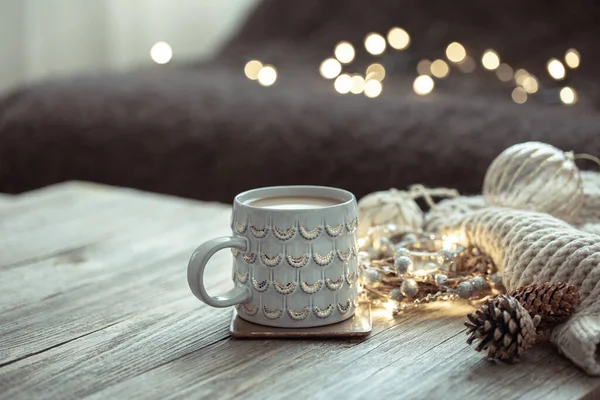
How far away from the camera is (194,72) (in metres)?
2.18

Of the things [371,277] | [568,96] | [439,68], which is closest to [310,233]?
[371,277]

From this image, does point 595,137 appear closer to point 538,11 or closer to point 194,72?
point 538,11

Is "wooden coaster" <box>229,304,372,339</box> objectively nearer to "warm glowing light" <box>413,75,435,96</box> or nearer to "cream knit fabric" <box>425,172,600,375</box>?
"cream knit fabric" <box>425,172,600,375</box>

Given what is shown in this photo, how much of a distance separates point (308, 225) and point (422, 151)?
32.9 inches

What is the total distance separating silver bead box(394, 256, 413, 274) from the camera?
734 mm

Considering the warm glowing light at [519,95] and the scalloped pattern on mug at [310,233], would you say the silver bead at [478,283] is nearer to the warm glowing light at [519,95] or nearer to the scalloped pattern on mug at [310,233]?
the scalloped pattern on mug at [310,233]

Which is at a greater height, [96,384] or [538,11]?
[538,11]

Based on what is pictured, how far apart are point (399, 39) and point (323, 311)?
168 centimetres

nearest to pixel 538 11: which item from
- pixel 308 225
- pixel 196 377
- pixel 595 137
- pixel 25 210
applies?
pixel 595 137

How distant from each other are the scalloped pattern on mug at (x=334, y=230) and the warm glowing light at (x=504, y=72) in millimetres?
1466

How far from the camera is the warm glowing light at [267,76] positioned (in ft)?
6.61

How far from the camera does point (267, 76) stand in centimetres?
205

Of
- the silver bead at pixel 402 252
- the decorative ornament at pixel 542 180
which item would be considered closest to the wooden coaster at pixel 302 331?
the silver bead at pixel 402 252

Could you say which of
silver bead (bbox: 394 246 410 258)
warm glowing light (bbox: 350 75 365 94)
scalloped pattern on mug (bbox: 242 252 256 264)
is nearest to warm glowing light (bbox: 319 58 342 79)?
warm glowing light (bbox: 350 75 365 94)
